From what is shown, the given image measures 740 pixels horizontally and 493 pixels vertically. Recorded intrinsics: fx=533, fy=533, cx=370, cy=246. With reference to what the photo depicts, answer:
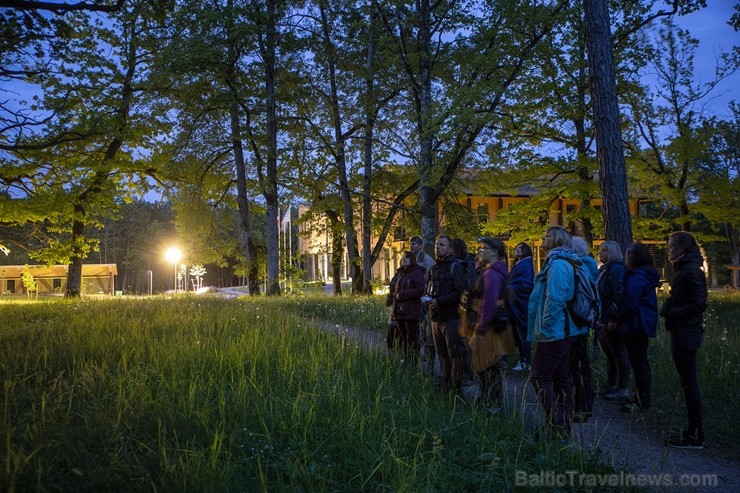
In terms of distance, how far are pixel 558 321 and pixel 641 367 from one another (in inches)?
81.4

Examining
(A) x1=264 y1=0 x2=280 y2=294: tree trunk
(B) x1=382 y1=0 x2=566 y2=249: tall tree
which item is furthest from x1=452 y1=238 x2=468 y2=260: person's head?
(A) x1=264 y1=0 x2=280 y2=294: tree trunk

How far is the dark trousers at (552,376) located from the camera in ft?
14.9

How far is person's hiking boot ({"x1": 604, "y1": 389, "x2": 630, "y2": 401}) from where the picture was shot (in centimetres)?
636

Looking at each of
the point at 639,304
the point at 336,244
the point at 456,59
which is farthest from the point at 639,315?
the point at 336,244

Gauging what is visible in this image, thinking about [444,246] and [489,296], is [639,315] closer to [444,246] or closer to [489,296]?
[489,296]

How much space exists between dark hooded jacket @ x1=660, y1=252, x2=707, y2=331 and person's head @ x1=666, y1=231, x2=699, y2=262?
0.03m

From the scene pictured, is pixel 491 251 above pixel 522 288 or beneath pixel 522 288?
above

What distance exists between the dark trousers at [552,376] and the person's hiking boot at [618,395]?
2.02 m

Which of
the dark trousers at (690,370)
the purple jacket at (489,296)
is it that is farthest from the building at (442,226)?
the purple jacket at (489,296)

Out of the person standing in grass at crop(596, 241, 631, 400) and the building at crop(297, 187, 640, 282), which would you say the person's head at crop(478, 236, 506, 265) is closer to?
Result: the person standing in grass at crop(596, 241, 631, 400)

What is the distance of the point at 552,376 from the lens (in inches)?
186

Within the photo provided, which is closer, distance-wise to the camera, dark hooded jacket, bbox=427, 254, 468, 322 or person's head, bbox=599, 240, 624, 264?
dark hooded jacket, bbox=427, 254, 468, 322

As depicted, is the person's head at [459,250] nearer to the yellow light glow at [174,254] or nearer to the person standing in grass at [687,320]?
the person standing in grass at [687,320]

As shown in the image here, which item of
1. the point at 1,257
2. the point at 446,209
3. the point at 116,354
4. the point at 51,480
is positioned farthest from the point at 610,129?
the point at 1,257
